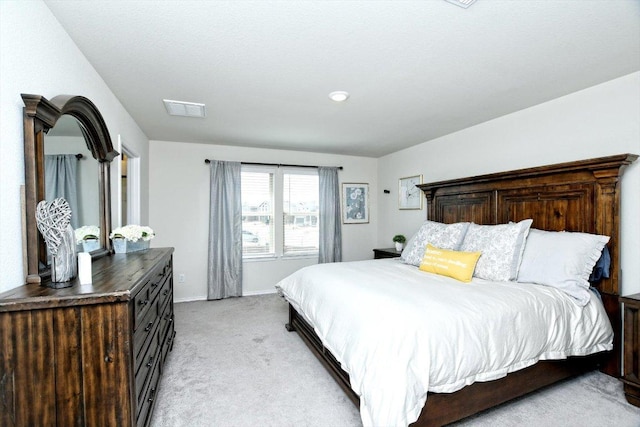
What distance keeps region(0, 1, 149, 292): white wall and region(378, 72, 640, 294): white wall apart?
3.89m

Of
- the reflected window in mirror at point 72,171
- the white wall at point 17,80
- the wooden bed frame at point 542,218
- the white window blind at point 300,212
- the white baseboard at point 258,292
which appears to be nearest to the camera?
the white wall at point 17,80

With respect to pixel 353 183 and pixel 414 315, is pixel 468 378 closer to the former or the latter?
pixel 414 315

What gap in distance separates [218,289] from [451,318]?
146 inches

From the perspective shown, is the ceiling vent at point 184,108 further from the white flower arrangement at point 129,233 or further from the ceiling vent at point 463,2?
the ceiling vent at point 463,2

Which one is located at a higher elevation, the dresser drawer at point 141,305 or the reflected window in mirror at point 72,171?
the reflected window in mirror at point 72,171

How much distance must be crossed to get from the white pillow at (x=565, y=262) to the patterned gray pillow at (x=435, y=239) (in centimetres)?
66

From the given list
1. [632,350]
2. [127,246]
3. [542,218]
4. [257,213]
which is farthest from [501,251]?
[257,213]

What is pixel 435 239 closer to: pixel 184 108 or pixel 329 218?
pixel 329 218

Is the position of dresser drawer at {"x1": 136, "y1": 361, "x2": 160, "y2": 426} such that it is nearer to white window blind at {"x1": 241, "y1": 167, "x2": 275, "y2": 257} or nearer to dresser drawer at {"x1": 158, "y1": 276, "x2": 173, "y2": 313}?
dresser drawer at {"x1": 158, "y1": 276, "x2": 173, "y2": 313}

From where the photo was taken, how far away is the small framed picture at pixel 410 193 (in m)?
4.61

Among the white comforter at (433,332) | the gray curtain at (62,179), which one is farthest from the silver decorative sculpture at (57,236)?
the white comforter at (433,332)

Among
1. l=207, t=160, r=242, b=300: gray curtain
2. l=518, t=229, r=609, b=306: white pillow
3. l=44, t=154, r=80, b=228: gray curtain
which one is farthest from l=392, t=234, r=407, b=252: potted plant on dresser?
l=44, t=154, r=80, b=228: gray curtain

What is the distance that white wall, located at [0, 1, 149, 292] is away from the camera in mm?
1268

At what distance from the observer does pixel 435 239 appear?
10.8 ft
